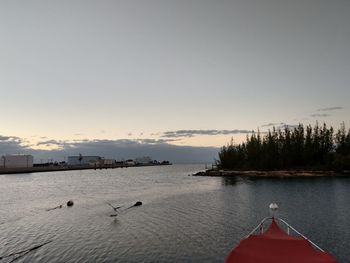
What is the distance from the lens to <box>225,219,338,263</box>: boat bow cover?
1546 cm

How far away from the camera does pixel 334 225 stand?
133 ft

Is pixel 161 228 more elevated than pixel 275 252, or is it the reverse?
pixel 275 252

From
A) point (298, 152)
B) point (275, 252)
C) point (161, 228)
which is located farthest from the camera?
point (298, 152)

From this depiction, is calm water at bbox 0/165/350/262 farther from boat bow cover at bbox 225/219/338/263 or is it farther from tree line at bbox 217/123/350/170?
tree line at bbox 217/123/350/170

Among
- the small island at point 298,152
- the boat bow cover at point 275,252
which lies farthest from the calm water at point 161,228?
the small island at point 298,152

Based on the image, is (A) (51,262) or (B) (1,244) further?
(B) (1,244)

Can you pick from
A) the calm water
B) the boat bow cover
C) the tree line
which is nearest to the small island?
the tree line

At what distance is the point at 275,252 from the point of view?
16281 millimetres

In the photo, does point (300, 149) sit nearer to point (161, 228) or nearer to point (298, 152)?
point (298, 152)

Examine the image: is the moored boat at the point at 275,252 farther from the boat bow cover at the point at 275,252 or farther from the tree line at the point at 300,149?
the tree line at the point at 300,149

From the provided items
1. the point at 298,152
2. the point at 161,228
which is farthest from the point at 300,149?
the point at 161,228

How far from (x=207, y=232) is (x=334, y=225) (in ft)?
53.8

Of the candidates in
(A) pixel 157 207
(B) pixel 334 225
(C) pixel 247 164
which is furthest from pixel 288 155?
(B) pixel 334 225

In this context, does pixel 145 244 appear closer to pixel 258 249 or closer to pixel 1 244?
pixel 1 244
